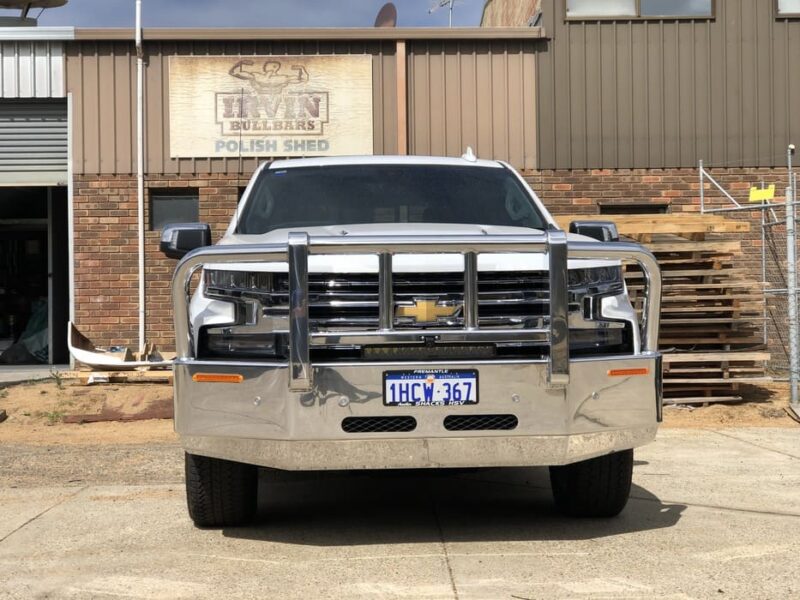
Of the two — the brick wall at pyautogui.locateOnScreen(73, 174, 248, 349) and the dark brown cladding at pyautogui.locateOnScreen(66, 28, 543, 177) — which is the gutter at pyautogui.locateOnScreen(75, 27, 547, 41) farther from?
the brick wall at pyautogui.locateOnScreen(73, 174, 248, 349)

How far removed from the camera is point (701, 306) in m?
10.4

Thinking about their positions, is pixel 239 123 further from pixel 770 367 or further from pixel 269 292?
pixel 269 292

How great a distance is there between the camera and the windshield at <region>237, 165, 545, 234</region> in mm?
A: 5832

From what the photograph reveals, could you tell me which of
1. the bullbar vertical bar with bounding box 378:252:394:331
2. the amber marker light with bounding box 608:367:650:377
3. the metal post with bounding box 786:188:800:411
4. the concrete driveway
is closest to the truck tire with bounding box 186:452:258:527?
the concrete driveway

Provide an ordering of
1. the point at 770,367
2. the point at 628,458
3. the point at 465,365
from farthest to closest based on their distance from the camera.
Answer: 1. the point at 770,367
2. the point at 628,458
3. the point at 465,365

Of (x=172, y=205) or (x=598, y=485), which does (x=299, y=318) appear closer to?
(x=598, y=485)

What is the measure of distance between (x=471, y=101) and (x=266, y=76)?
2857 millimetres

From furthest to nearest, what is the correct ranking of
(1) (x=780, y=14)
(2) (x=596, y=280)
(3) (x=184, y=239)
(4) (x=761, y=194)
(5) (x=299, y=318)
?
(1) (x=780, y=14) → (4) (x=761, y=194) → (3) (x=184, y=239) → (2) (x=596, y=280) → (5) (x=299, y=318)

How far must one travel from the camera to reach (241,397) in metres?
4.40

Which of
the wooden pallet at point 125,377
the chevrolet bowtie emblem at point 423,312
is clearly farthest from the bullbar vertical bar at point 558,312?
the wooden pallet at point 125,377

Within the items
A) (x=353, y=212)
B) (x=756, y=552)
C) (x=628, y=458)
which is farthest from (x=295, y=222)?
(x=756, y=552)

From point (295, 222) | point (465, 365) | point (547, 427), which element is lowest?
point (547, 427)

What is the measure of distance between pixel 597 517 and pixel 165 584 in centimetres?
233

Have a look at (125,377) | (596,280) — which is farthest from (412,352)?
(125,377)
